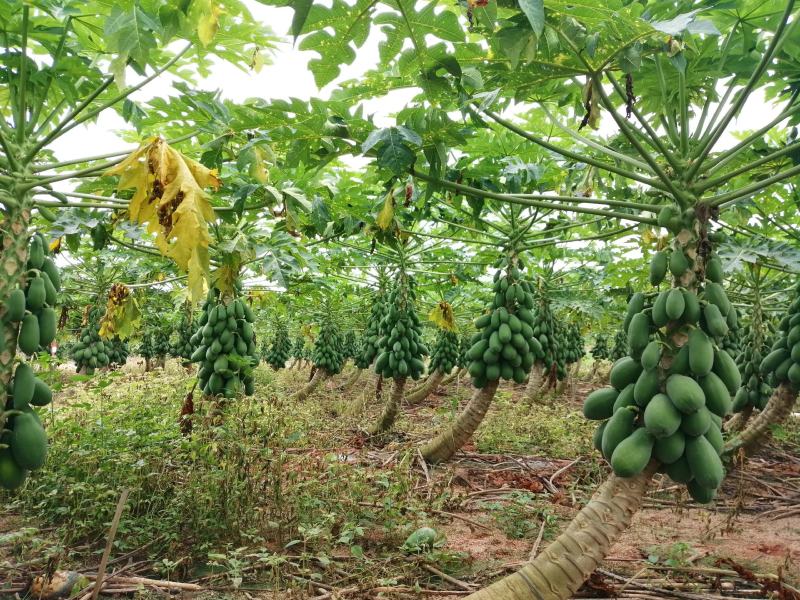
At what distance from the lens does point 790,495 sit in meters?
4.98

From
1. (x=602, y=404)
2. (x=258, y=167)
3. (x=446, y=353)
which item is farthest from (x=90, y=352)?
(x=602, y=404)

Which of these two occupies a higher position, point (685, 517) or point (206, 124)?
point (206, 124)

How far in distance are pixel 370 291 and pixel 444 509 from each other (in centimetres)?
797

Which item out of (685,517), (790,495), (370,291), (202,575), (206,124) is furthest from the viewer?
(370,291)

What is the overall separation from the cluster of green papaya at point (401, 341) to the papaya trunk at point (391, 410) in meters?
0.13

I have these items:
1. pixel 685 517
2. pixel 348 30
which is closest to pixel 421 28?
pixel 348 30

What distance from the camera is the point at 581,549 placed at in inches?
87.0

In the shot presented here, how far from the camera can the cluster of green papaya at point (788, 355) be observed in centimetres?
439

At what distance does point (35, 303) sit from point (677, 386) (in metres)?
2.82

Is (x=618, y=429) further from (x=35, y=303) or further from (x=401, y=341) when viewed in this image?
(x=401, y=341)

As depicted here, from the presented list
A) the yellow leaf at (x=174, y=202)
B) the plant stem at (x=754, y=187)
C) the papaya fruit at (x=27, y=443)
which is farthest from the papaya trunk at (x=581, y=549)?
the papaya fruit at (x=27, y=443)

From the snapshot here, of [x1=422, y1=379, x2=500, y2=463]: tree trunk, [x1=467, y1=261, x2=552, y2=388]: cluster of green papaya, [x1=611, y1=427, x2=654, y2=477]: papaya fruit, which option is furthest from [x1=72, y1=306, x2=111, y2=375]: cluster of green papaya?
[x1=611, y1=427, x2=654, y2=477]: papaya fruit

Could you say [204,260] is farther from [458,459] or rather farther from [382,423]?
[382,423]

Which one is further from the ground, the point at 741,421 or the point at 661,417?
the point at 661,417
